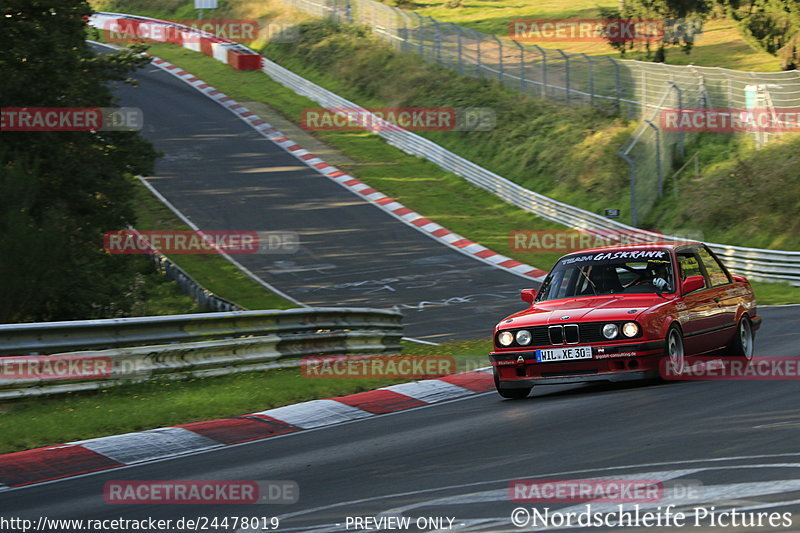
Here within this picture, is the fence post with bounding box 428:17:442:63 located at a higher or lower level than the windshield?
higher

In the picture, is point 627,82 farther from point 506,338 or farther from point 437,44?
point 506,338

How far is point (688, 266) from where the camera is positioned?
11164 millimetres

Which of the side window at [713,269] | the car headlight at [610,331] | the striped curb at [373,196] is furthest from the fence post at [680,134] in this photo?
the car headlight at [610,331]

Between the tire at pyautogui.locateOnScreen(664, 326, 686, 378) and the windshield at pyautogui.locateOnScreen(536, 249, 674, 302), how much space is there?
2.04ft

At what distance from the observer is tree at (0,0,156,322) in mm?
17938

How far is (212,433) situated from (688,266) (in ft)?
17.9

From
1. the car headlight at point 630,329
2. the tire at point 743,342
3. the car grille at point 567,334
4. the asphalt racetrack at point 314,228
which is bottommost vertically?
the asphalt racetrack at point 314,228

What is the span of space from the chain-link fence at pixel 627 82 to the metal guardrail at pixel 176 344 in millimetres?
15572

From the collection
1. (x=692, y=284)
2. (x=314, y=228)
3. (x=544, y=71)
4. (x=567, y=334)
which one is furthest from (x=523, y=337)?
(x=544, y=71)

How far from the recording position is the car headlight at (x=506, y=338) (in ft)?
33.4

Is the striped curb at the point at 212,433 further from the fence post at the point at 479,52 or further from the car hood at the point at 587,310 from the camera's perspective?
the fence post at the point at 479,52

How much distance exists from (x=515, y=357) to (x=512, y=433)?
209cm

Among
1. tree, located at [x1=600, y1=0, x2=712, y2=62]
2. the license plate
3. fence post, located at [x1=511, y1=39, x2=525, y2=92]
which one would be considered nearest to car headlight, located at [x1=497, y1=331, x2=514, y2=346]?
the license plate

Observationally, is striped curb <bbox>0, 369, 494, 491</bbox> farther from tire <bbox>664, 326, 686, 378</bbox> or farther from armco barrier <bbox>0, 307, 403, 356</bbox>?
tire <bbox>664, 326, 686, 378</bbox>
